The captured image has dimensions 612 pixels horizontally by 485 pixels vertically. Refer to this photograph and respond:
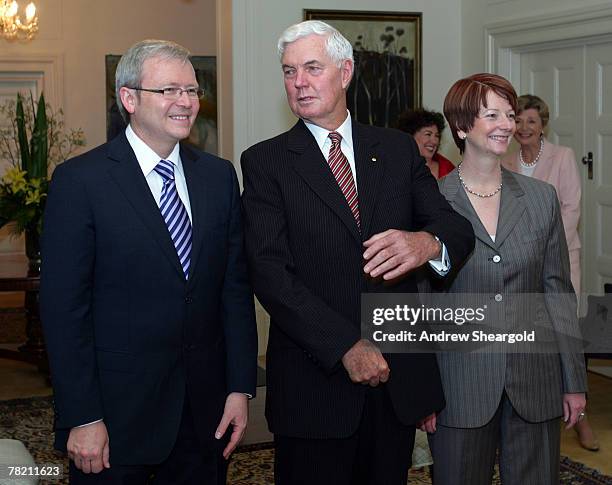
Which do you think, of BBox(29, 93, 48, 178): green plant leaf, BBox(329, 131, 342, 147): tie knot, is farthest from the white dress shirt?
BBox(29, 93, 48, 178): green plant leaf

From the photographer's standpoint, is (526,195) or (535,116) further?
(535,116)

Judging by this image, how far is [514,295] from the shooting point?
2732 millimetres

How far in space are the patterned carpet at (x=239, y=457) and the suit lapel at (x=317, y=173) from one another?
2.28m

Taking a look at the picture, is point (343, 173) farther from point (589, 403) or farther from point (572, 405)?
point (589, 403)

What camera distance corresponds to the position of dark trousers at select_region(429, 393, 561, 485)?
106 inches

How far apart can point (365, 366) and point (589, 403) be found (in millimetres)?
4110

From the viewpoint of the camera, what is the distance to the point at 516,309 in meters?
2.74

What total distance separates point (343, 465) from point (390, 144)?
0.88 metres

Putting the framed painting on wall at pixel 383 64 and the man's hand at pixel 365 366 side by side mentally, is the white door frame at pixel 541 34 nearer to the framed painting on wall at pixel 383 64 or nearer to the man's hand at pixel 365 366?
the framed painting on wall at pixel 383 64

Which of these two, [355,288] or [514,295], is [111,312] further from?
[514,295]

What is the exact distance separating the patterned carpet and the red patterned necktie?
226 cm

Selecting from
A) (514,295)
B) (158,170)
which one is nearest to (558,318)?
(514,295)

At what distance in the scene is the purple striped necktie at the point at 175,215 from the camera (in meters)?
2.52

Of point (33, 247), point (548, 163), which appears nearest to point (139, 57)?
point (548, 163)
